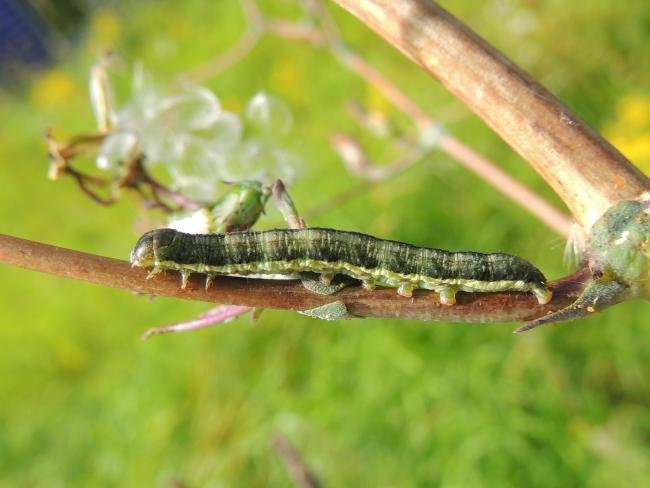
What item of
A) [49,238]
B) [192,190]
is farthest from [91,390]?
[192,190]

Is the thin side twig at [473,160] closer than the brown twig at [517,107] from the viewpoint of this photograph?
No

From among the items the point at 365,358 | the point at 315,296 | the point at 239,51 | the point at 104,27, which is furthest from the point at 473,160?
the point at 104,27

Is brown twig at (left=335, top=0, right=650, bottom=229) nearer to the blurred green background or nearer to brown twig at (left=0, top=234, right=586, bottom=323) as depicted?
brown twig at (left=0, top=234, right=586, bottom=323)

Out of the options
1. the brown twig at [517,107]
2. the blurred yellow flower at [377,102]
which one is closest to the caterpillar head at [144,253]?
the brown twig at [517,107]

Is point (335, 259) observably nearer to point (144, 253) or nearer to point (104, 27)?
point (144, 253)

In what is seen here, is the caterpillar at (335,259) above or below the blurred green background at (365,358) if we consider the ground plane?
below

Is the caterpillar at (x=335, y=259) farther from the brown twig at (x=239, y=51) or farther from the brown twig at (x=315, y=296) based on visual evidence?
the brown twig at (x=239, y=51)

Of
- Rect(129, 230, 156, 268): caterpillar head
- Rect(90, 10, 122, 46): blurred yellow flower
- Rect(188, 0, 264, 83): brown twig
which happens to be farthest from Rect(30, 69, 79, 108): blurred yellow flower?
Rect(129, 230, 156, 268): caterpillar head
